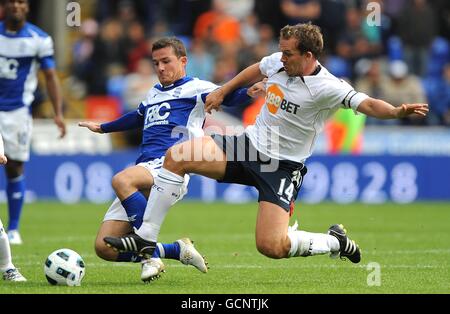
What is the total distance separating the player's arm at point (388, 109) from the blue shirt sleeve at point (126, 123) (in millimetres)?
2224

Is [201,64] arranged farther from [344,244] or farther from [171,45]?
[344,244]

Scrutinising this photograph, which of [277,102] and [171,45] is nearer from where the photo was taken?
[277,102]

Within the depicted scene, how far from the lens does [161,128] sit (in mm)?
8898

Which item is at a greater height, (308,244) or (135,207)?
(135,207)

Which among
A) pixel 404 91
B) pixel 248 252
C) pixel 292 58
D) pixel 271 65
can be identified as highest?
pixel 292 58

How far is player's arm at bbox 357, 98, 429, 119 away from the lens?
290 inches

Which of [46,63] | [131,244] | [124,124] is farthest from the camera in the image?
[46,63]

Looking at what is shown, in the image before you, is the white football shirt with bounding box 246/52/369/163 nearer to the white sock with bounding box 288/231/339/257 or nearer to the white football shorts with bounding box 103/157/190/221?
the white sock with bounding box 288/231/339/257

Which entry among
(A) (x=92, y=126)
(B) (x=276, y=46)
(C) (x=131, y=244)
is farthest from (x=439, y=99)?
(C) (x=131, y=244)

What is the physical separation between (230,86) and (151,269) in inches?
65.0

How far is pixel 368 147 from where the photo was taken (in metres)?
18.8

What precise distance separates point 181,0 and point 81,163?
6172 millimetres
